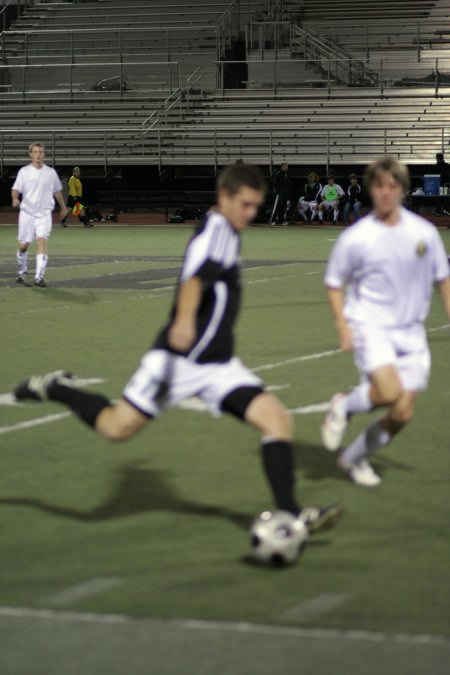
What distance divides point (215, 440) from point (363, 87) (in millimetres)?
37954

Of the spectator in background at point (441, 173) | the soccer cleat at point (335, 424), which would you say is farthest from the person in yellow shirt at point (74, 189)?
the soccer cleat at point (335, 424)

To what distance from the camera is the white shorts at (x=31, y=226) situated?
71.4 ft

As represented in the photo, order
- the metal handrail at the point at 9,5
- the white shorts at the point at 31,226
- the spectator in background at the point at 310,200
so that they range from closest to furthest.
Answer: the white shorts at the point at 31,226 < the spectator in background at the point at 310,200 < the metal handrail at the point at 9,5

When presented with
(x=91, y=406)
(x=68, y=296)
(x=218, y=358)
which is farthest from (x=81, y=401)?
(x=68, y=296)

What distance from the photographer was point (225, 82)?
159 feet

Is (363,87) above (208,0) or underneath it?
underneath

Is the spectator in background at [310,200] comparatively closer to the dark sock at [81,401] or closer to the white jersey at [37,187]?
the white jersey at [37,187]

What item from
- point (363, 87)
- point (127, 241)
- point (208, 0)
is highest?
point (208, 0)

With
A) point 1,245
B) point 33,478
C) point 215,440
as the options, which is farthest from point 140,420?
point 1,245

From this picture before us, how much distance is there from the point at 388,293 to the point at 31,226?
1490cm

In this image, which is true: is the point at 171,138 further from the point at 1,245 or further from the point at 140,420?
the point at 140,420

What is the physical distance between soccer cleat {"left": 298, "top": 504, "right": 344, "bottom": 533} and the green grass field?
124 millimetres

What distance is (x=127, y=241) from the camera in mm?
33625

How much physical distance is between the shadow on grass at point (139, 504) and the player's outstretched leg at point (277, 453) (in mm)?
641
